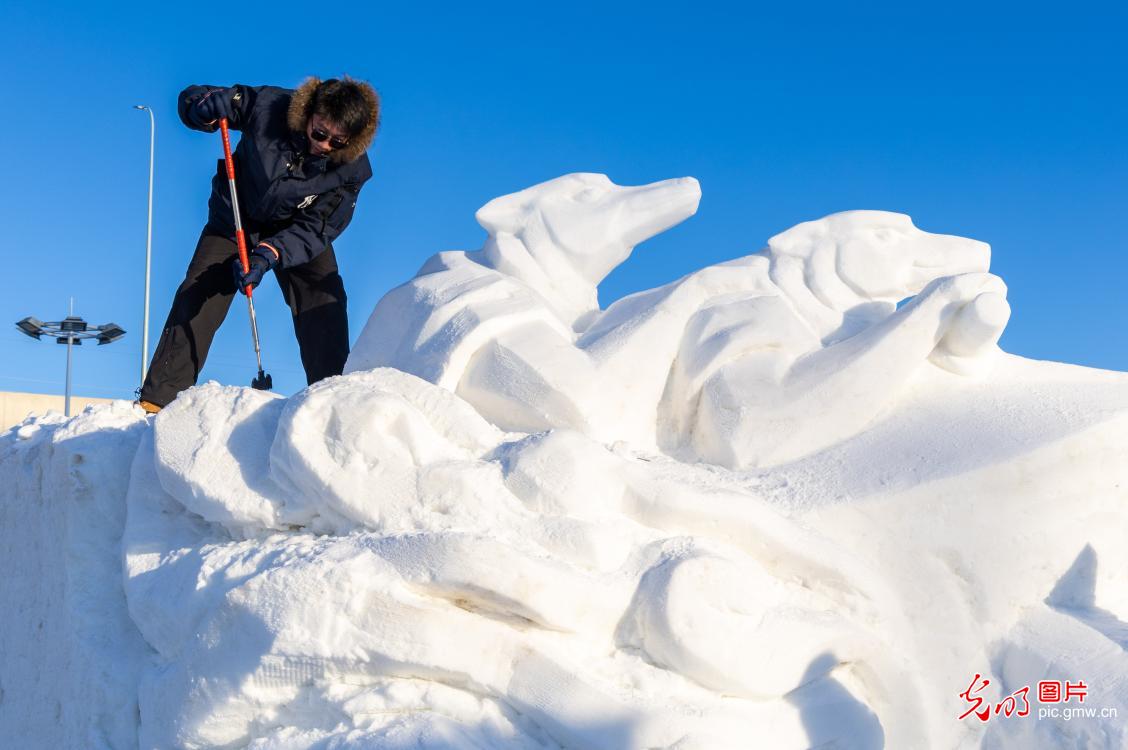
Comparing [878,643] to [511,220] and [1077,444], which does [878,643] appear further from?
[511,220]

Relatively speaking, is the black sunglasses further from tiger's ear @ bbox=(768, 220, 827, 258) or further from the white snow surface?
tiger's ear @ bbox=(768, 220, 827, 258)

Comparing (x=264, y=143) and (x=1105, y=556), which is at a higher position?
(x=264, y=143)

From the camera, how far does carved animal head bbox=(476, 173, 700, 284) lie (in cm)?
429

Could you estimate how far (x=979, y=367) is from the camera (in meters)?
3.63

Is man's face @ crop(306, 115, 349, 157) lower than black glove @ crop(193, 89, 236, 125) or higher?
lower

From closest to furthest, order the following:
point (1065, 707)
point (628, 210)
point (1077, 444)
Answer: point (1065, 707) < point (1077, 444) < point (628, 210)

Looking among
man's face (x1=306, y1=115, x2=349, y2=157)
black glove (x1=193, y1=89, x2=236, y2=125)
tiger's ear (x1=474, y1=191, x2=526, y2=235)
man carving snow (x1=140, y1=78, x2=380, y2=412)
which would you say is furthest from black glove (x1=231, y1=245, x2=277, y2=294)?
tiger's ear (x1=474, y1=191, x2=526, y2=235)

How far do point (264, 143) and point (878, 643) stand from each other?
2781 mm

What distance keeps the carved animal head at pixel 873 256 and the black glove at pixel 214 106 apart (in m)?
2.06

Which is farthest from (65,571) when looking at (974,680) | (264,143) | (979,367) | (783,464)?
(979,367)

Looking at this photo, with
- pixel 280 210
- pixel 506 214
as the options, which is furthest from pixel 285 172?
pixel 506 214

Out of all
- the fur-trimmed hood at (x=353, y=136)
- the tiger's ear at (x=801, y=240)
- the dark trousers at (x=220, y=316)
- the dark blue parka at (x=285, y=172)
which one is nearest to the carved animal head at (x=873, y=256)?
the tiger's ear at (x=801, y=240)

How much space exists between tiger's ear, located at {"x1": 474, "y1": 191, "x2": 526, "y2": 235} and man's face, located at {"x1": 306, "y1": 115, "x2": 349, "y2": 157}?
579 mm

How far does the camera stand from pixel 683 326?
152 inches
